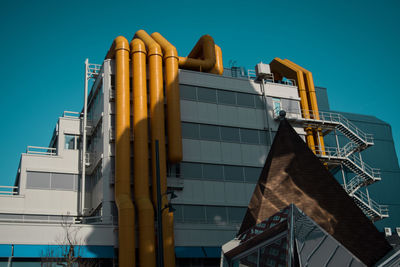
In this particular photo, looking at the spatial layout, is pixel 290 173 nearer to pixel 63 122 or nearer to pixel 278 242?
pixel 278 242

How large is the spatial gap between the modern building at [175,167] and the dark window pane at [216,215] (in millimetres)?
81

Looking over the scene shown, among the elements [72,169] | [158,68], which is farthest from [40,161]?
[158,68]

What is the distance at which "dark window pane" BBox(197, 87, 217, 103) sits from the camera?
40.1 m

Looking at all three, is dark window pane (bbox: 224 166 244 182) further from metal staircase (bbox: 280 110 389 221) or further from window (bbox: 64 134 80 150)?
Result: window (bbox: 64 134 80 150)

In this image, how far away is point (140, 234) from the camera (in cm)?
3200

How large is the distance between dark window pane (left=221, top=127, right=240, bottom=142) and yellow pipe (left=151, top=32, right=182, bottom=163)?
15.8ft

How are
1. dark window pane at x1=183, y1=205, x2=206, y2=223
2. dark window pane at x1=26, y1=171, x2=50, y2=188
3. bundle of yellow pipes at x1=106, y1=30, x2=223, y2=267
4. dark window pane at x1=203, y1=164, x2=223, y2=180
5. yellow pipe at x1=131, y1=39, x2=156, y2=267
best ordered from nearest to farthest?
yellow pipe at x1=131, y1=39, x2=156, y2=267 → bundle of yellow pipes at x1=106, y1=30, x2=223, y2=267 → dark window pane at x1=183, y1=205, x2=206, y2=223 → dark window pane at x1=203, y1=164, x2=223, y2=180 → dark window pane at x1=26, y1=171, x2=50, y2=188

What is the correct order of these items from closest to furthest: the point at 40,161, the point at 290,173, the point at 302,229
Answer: the point at 302,229, the point at 290,173, the point at 40,161

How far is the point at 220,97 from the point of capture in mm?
40844

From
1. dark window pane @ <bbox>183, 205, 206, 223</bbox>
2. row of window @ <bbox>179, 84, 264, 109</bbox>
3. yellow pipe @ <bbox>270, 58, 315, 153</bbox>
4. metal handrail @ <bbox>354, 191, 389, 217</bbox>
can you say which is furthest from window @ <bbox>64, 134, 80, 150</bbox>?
metal handrail @ <bbox>354, 191, 389, 217</bbox>

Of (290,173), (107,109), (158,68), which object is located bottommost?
(290,173)

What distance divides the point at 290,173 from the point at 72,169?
26.9 m

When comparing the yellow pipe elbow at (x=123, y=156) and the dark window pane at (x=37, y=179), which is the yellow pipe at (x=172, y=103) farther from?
the dark window pane at (x=37, y=179)

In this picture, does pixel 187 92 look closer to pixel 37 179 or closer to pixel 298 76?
pixel 298 76
